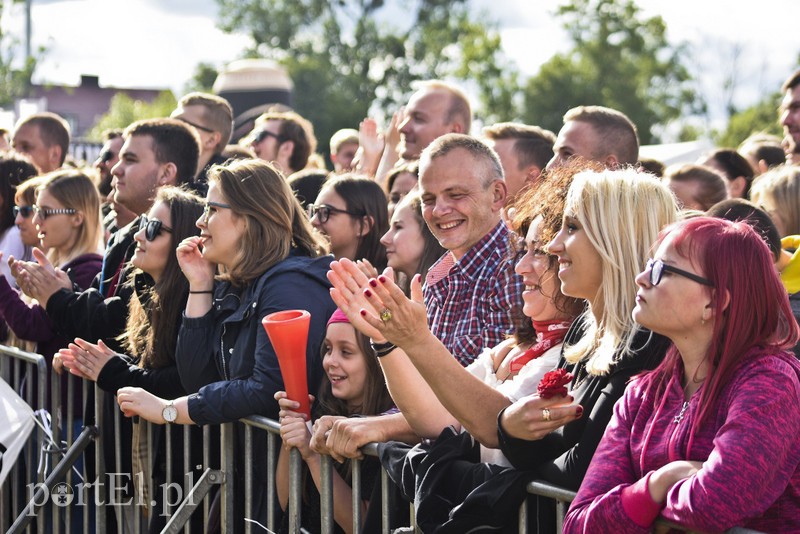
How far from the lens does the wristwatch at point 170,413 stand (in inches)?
177

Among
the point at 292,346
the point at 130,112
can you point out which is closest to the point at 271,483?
the point at 292,346

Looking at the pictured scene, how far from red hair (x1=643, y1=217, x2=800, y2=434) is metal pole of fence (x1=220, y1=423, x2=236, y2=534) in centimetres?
235

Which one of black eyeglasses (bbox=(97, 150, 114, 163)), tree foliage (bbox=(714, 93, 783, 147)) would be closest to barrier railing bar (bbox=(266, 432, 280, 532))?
black eyeglasses (bbox=(97, 150, 114, 163))

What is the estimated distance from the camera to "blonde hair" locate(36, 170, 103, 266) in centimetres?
637

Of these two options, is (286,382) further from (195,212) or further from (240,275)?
(195,212)

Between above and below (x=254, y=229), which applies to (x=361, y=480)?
below

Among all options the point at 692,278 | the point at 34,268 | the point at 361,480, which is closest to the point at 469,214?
the point at 361,480

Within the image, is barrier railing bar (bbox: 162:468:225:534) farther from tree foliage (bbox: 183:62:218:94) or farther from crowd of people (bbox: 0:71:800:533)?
tree foliage (bbox: 183:62:218:94)

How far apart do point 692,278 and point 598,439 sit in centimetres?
54

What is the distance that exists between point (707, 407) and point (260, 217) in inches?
103

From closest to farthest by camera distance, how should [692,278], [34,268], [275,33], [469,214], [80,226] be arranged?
[692,278]
[469,214]
[34,268]
[80,226]
[275,33]

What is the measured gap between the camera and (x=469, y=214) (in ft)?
15.1

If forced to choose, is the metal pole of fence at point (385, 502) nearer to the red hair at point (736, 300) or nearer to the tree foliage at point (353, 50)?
the red hair at point (736, 300)

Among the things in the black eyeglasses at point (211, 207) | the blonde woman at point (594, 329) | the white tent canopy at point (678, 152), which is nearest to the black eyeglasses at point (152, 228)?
the black eyeglasses at point (211, 207)
